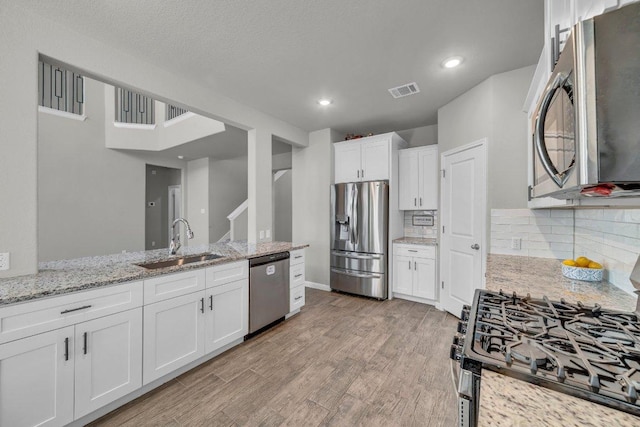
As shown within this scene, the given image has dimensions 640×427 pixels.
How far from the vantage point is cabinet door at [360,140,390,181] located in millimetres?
3885

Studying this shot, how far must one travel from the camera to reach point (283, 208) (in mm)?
6289

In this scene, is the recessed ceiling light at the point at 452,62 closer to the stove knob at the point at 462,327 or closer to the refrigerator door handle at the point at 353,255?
the stove knob at the point at 462,327

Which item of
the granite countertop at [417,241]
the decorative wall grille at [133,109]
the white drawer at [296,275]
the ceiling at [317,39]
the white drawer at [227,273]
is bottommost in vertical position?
the white drawer at [296,275]

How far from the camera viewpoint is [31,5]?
170 centimetres

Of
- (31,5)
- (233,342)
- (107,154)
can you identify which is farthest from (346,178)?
(107,154)

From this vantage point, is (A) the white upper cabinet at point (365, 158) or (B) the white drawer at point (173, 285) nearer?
(B) the white drawer at point (173, 285)

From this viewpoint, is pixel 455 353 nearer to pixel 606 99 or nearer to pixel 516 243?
pixel 606 99

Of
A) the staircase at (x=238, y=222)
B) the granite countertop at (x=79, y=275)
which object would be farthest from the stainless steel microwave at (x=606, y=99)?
the staircase at (x=238, y=222)

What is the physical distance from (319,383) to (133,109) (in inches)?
262

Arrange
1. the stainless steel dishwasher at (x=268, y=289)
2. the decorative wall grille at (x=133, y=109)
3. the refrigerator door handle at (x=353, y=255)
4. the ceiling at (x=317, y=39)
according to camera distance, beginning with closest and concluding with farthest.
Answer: the ceiling at (x=317, y=39) < the stainless steel dishwasher at (x=268, y=289) < the refrigerator door handle at (x=353, y=255) < the decorative wall grille at (x=133, y=109)

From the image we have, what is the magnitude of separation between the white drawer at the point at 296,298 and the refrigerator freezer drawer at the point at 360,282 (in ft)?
3.06

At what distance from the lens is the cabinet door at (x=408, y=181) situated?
3910 millimetres

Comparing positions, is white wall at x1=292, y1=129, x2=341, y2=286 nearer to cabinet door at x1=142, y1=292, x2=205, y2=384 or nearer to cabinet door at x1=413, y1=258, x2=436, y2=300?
cabinet door at x1=413, y1=258, x2=436, y2=300

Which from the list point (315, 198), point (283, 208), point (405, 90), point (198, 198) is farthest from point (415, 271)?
point (198, 198)
